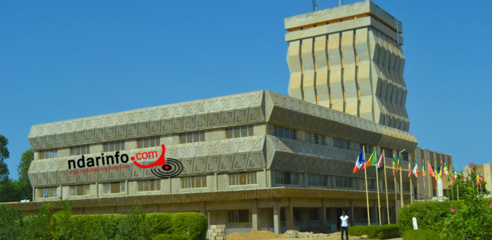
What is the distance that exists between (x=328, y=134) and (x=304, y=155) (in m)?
6.65

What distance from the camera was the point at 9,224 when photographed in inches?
1253

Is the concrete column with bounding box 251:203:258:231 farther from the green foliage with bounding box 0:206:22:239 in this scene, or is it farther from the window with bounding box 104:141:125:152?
the green foliage with bounding box 0:206:22:239

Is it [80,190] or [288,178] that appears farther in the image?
[80,190]

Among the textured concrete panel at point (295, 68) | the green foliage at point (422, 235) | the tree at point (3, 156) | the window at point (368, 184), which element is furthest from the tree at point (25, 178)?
the green foliage at point (422, 235)

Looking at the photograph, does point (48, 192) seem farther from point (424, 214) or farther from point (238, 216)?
point (424, 214)

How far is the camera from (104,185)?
69812 mm

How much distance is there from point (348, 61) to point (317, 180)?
31.6 metres

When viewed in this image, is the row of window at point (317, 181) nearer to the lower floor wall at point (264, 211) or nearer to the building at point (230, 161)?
the building at point (230, 161)

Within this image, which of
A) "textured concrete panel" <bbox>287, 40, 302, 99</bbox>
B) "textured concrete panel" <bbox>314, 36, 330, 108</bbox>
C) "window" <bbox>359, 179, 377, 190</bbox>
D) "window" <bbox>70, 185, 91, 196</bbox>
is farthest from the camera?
"textured concrete panel" <bbox>287, 40, 302, 99</bbox>

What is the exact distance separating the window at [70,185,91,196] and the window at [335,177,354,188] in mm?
28785

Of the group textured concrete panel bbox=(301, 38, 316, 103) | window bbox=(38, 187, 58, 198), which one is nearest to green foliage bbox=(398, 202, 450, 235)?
window bbox=(38, 187, 58, 198)

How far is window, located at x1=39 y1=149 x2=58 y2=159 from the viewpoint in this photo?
246 feet

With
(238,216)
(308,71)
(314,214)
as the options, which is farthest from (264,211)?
(308,71)

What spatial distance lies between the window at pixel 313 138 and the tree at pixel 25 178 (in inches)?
2755
